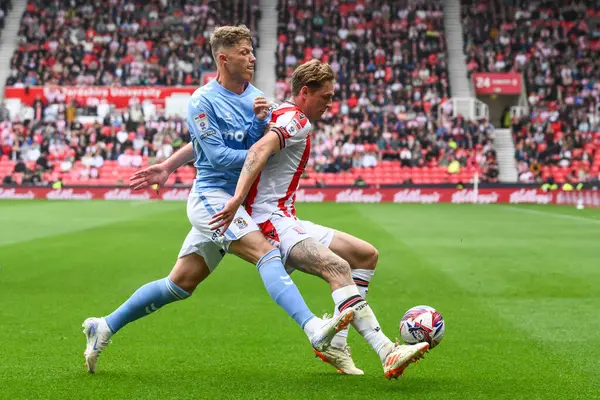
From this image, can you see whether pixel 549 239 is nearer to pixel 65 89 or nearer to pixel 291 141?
pixel 291 141

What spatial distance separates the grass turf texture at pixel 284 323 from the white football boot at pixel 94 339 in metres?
0.13

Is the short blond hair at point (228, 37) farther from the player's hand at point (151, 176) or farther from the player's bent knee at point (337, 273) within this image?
the player's bent knee at point (337, 273)

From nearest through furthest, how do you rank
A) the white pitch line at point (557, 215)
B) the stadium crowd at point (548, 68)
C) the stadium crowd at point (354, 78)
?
1. the white pitch line at point (557, 215)
2. the stadium crowd at point (548, 68)
3. the stadium crowd at point (354, 78)

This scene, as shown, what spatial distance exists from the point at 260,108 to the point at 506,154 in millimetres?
37662

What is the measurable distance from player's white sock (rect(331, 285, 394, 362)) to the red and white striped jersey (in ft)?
2.48

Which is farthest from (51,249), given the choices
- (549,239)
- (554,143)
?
(554,143)

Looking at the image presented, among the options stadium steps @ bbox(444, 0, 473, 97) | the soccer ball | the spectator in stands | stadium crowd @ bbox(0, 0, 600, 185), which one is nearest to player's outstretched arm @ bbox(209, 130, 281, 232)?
the soccer ball

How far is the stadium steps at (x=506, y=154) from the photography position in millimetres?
40656

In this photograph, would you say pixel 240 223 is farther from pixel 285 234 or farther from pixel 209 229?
pixel 285 234

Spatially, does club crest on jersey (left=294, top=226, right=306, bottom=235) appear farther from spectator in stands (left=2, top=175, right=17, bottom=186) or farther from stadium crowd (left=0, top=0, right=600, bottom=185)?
spectator in stands (left=2, top=175, right=17, bottom=186)

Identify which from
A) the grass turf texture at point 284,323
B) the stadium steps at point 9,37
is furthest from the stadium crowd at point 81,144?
the grass turf texture at point 284,323

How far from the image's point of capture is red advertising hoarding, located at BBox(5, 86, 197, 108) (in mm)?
43062

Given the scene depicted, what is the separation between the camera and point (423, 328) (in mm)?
6020

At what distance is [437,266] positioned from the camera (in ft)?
45.2
